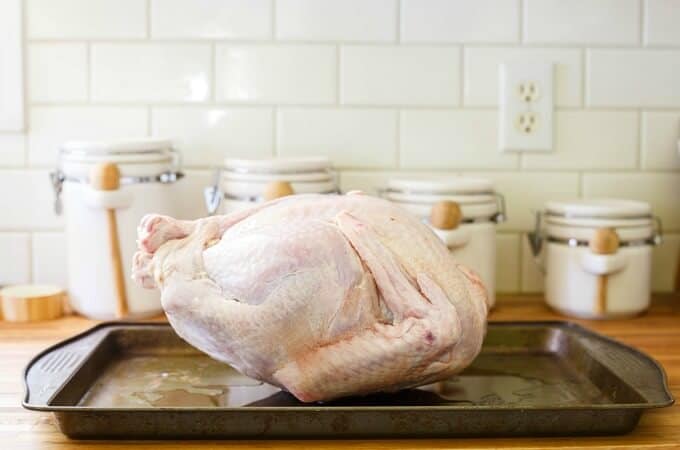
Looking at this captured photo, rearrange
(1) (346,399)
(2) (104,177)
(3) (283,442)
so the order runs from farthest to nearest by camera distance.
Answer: (2) (104,177)
(1) (346,399)
(3) (283,442)

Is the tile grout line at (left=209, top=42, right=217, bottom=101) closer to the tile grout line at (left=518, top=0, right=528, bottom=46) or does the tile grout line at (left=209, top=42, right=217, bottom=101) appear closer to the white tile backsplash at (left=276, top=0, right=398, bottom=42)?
the white tile backsplash at (left=276, top=0, right=398, bottom=42)

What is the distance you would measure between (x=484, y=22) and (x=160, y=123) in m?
0.51

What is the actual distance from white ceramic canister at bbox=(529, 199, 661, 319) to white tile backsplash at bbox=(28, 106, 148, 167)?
62 centimetres

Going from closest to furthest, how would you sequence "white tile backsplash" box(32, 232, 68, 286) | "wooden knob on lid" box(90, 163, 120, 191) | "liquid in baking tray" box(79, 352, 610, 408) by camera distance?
"liquid in baking tray" box(79, 352, 610, 408) < "wooden knob on lid" box(90, 163, 120, 191) < "white tile backsplash" box(32, 232, 68, 286)

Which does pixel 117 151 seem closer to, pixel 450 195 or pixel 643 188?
pixel 450 195

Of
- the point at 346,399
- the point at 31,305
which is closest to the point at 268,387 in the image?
the point at 346,399

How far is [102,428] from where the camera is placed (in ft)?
2.99

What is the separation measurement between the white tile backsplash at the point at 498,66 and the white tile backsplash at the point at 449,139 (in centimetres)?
3

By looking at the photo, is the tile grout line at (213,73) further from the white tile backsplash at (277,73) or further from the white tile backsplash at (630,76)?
the white tile backsplash at (630,76)

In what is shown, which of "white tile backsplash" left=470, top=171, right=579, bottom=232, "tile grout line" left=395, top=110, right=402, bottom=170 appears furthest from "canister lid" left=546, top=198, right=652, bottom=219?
"tile grout line" left=395, top=110, right=402, bottom=170

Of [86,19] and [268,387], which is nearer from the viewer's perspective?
[268,387]

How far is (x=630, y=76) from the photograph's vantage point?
5.14ft

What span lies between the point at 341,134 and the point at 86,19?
16.2 inches

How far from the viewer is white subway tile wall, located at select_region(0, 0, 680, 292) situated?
1.52m
